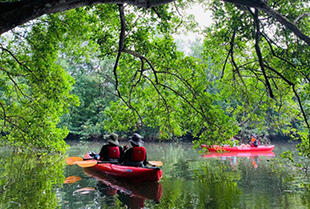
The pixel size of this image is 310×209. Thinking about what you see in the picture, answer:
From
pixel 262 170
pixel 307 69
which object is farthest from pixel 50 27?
pixel 262 170

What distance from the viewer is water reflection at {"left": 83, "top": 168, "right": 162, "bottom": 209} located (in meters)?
5.93

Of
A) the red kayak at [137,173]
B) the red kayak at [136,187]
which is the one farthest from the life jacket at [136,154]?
the red kayak at [136,187]

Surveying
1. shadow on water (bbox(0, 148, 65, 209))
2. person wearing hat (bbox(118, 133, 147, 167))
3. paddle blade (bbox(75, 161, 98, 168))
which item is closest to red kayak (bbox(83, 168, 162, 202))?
paddle blade (bbox(75, 161, 98, 168))

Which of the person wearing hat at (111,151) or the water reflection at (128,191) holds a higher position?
the person wearing hat at (111,151)

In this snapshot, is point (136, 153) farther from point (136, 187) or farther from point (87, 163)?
point (87, 163)

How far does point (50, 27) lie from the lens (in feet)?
22.1

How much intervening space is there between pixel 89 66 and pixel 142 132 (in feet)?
30.6

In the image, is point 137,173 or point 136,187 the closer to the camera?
point 136,187

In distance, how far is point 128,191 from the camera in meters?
6.94

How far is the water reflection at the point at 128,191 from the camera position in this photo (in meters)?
5.93

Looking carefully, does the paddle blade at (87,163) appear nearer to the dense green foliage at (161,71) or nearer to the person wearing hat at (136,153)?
the dense green foliage at (161,71)

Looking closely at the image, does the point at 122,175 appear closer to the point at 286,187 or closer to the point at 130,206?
the point at 130,206

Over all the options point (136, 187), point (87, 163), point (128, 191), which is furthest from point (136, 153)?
point (87, 163)

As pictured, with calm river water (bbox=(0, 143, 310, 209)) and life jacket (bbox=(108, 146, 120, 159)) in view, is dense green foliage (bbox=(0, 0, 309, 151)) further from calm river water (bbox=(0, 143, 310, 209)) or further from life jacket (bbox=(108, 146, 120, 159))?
life jacket (bbox=(108, 146, 120, 159))
